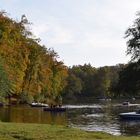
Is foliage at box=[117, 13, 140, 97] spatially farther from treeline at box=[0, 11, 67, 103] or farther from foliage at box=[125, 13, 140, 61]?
treeline at box=[0, 11, 67, 103]

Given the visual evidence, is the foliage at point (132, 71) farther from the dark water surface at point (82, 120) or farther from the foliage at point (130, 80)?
the dark water surface at point (82, 120)

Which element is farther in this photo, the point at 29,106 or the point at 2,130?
the point at 29,106

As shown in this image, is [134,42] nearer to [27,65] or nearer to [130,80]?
[130,80]

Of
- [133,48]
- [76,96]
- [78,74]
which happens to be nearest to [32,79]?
[133,48]

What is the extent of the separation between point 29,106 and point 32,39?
613 inches

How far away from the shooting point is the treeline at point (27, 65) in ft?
240

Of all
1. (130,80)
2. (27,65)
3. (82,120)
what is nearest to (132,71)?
(130,80)

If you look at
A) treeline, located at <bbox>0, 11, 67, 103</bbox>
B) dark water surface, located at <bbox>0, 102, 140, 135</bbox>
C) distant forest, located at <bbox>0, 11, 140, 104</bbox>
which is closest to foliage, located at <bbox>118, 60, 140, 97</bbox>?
distant forest, located at <bbox>0, 11, 140, 104</bbox>

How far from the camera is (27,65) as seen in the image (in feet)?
291

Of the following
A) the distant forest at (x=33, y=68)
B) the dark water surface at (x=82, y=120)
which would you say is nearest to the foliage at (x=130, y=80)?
the distant forest at (x=33, y=68)

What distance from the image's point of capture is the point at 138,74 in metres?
42.0

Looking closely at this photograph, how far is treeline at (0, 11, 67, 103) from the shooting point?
240 ft

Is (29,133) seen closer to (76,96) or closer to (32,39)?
(32,39)

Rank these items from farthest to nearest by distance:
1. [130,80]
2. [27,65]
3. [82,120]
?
[27,65]
[82,120]
[130,80]
